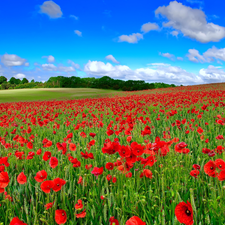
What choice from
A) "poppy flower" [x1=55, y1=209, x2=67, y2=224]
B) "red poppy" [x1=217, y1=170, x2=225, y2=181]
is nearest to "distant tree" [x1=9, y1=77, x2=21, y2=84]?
"poppy flower" [x1=55, y1=209, x2=67, y2=224]

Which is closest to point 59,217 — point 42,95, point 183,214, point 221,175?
point 183,214

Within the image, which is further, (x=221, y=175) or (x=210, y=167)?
(x=210, y=167)

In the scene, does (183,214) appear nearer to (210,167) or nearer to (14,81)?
(210,167)

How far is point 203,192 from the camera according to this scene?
6.34ft

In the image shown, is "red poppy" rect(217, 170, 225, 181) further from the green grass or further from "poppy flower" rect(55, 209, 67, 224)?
the green grass

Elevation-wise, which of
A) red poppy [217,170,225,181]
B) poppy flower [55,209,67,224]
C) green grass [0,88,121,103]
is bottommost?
poppy flower [55,209,67,224]

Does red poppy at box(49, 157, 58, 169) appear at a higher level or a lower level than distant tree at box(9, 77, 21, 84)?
lower

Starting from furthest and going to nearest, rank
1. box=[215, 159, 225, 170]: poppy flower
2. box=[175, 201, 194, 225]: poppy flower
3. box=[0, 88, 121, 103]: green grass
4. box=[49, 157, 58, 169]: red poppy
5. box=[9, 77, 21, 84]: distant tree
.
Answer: box=[9, 77, 21, 84]: distant tree < box=[0, 88, 121, 103]: green grass < box=[49, 157, 58, 169]: red poppy < box=[215, 159, 225, 170]: poppy flower < box=[175, 201, 194, 225]: poppy flower

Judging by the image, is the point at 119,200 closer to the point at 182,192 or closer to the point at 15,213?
the point at 182,192

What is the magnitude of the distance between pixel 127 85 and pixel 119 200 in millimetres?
77857

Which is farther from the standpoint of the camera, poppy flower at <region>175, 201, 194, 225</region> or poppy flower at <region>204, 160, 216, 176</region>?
poppy flower at <region>204, 160, 216, 176</region>

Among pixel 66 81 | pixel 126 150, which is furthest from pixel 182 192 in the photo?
pixel 66 81


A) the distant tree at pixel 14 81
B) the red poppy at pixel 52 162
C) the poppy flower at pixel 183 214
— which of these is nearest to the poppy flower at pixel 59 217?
the red poppy at pixel 52 162

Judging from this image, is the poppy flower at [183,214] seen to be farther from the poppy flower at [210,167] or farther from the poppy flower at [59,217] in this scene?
the poppy flower at [59,217]
